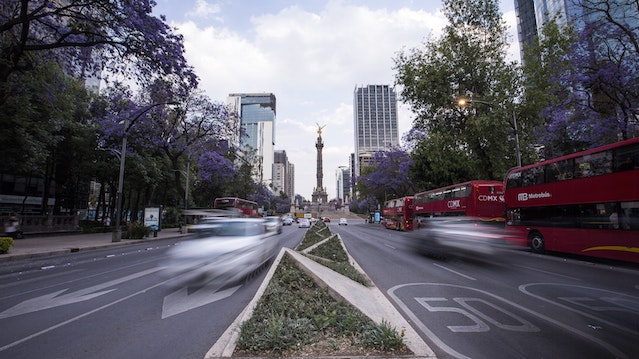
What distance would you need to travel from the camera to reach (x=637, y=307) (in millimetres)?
6148

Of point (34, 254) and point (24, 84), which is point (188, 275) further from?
point (24, 84)

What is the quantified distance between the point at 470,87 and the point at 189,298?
87.3ft

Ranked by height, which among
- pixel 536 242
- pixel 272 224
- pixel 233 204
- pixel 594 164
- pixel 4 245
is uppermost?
pixel 594 164

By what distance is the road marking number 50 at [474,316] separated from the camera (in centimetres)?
487

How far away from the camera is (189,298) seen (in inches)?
272

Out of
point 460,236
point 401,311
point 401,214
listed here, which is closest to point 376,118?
point 401,214

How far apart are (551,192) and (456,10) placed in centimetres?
1893

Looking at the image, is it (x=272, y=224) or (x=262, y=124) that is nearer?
(x=272, y=224)

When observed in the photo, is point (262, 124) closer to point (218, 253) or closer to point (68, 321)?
point (218, 253)

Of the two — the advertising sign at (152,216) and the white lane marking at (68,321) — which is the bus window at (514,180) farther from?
the advertising sign at (152,216)

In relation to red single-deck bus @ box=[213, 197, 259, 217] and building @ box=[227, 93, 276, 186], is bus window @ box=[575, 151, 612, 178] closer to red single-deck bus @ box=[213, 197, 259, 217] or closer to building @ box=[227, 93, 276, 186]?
red single-deck bus @ box=[213, 197, 259, 217]

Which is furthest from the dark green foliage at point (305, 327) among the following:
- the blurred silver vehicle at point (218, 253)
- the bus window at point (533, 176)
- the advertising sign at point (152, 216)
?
the advertising sign at point (152, 216)

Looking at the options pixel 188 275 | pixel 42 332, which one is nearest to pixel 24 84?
pixel 188 275

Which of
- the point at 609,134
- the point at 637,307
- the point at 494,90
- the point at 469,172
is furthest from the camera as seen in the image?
the point at 469,172
